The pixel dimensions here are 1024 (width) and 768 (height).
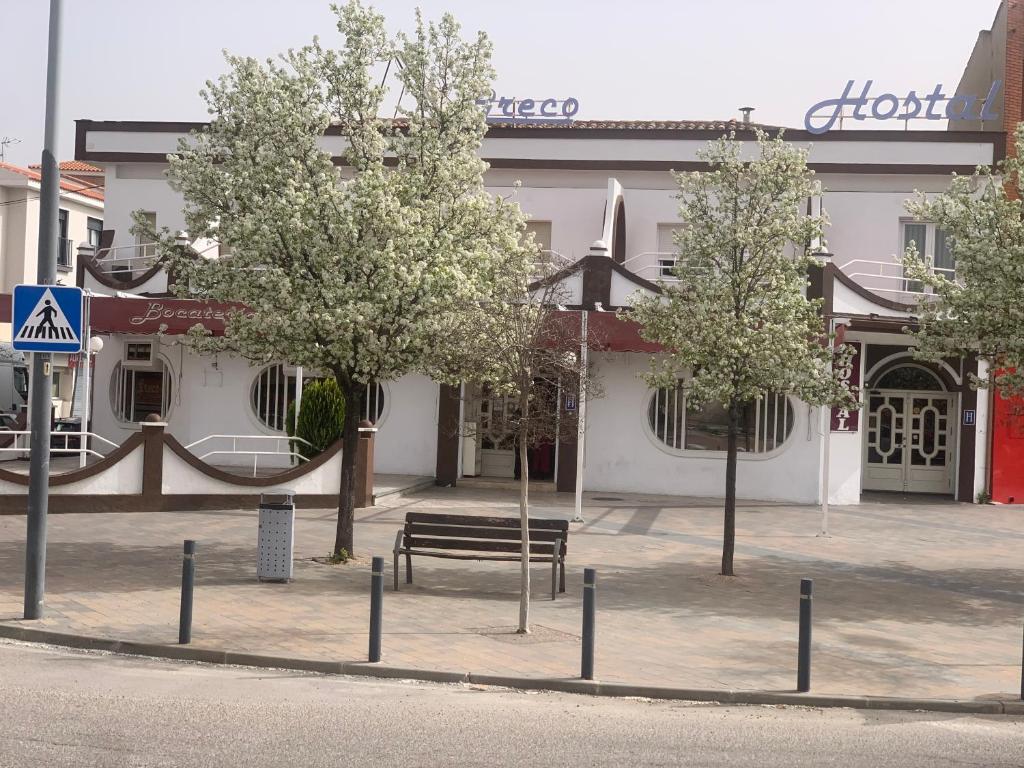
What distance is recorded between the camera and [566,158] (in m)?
28.2

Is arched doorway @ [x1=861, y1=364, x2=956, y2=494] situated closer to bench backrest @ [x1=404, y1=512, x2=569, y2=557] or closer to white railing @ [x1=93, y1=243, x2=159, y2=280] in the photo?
bench backrest @ [x1=404, y1=512, x2=569, y2=557]

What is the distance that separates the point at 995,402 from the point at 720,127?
1011 cm

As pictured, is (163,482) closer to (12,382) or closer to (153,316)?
(153,316)

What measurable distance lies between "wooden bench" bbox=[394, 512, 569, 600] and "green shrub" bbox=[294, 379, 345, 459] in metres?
9.16

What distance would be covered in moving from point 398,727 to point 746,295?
832 cm

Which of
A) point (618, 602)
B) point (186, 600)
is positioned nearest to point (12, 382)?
point (618, 602)

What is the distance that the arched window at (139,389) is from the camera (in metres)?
27.8

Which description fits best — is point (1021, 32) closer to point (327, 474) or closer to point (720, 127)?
point (720, 127)

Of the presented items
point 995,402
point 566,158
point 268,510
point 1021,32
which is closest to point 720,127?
point 566,158

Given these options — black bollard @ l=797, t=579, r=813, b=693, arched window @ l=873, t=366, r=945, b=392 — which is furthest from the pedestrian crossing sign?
arched window @ l=873, t=366, r=945, b=392

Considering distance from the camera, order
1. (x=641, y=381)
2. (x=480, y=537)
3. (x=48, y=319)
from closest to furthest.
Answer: (x=48, y=319)
(x=480, y=537)
(x=641, y=381)

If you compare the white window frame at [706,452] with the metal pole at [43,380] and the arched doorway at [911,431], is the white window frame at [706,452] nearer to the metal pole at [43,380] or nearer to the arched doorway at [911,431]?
the arched doorway at [911,431]

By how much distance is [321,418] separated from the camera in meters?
22.3

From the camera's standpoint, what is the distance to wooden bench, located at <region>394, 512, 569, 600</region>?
1295 centimetres
